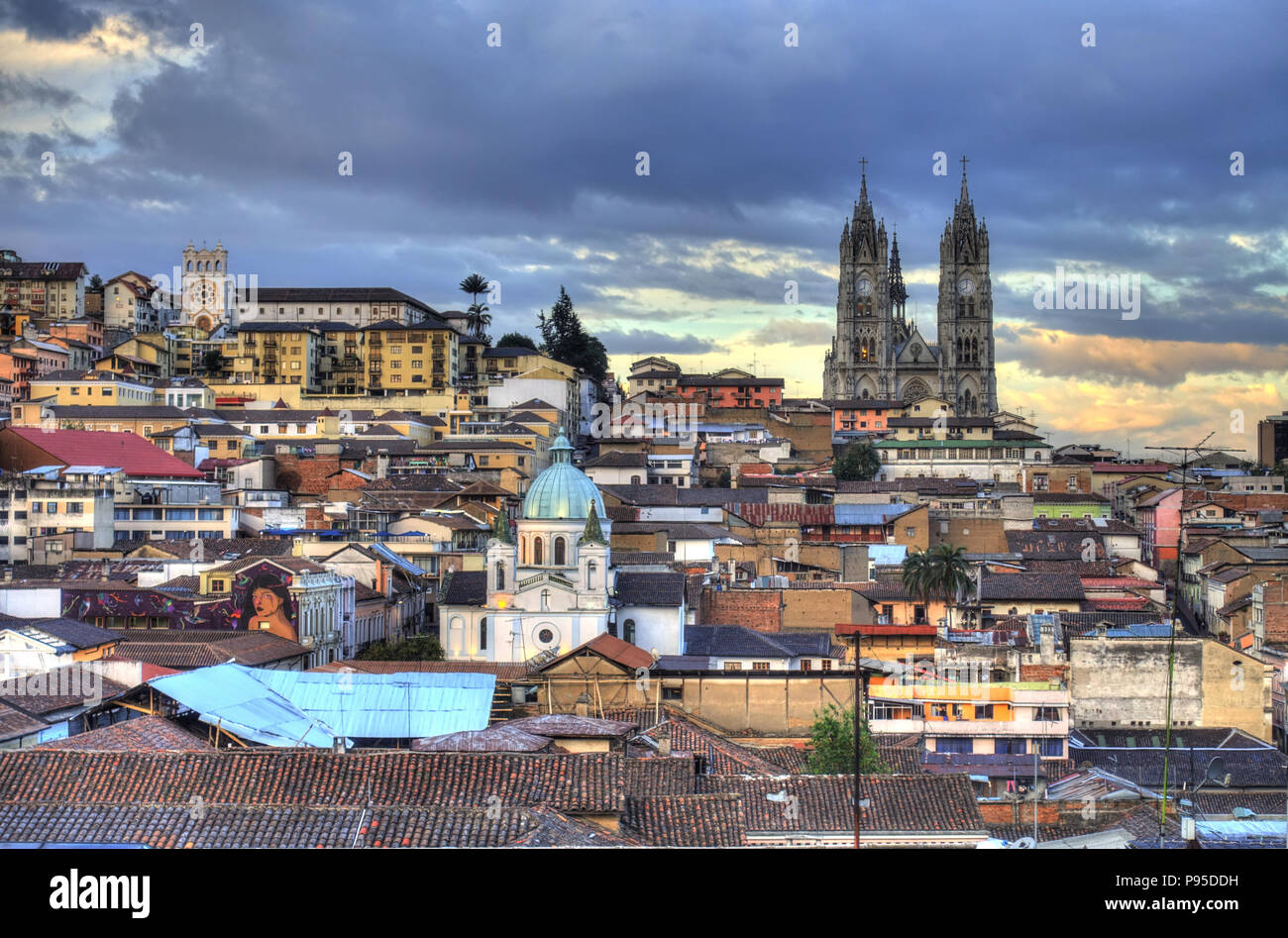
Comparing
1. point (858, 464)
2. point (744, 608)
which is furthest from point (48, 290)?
point (744, 608)

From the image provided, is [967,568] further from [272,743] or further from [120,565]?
[272,743]

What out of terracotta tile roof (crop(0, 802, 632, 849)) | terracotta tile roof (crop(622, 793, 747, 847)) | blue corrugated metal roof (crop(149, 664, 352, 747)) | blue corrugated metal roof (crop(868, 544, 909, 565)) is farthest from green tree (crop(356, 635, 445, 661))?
terracotta tile roof (crop(0, 802, 632, 849))

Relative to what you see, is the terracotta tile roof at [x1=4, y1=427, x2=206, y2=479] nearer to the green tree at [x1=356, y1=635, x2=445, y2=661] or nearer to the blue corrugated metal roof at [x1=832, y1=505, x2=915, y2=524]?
the green tree at [x1=356, y1=635, x2=445, y2=661]

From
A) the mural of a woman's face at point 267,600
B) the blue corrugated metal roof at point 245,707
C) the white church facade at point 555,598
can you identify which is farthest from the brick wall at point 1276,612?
the blue corrugated metal roof at point 245,707


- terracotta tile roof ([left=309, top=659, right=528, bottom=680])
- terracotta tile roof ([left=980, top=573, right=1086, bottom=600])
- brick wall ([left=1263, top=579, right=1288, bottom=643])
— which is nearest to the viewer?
terracotta tile roof ([left=309, top=659, right=528, bottom=680])

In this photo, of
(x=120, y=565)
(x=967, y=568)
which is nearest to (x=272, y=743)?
(x=120, y=565)
